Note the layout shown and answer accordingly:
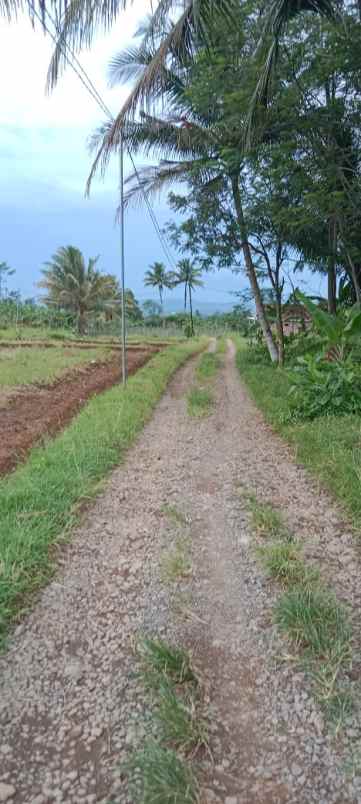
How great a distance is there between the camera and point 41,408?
7.47 meters

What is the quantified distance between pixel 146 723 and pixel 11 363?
13.2m

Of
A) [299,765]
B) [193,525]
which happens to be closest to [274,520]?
[193,525]

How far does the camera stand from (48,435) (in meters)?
5.60

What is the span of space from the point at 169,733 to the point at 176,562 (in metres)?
1.20

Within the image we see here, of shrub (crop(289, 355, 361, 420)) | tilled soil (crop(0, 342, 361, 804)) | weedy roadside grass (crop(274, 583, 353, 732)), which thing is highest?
shrub (crop(289, 355, 361, 420))

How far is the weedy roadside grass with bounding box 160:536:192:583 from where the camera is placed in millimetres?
2613

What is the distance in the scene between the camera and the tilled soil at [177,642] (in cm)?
143

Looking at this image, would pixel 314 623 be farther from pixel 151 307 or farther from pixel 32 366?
pixel 151 307

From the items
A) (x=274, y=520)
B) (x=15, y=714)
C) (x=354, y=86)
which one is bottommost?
(x=15, y=714)

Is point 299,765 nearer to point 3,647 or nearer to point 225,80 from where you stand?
point 3,647

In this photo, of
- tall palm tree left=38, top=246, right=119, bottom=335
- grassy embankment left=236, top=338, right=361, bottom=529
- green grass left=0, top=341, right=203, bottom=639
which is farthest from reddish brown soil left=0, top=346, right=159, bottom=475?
tall palm tree left=38, top=246, right=119, bottom=335

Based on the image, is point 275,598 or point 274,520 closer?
point 275,598

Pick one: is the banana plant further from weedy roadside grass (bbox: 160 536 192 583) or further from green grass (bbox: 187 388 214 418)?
weedy roadside grass (bbox: 160 536 192 583)

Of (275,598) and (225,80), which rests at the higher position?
(225,80)
